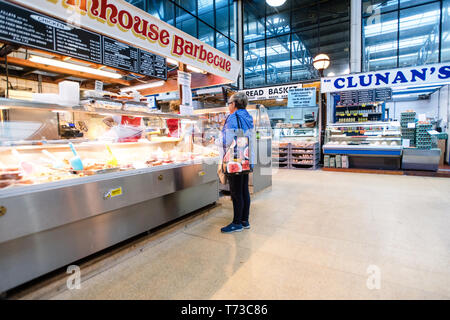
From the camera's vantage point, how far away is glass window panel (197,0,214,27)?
31.6 feet

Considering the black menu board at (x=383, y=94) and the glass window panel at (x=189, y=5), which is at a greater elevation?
the glass window panel at (x=189, y=5)

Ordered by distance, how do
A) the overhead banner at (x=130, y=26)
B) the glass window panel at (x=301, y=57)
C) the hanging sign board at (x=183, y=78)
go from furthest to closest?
the glass window panel at (x=301, y=57) → the hanging sign board at (x=183, y=78) → the overhead banner at (x=130, y=26)

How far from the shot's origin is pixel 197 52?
10.7 feet

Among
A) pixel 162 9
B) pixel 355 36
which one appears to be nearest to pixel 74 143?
pixel 162 9

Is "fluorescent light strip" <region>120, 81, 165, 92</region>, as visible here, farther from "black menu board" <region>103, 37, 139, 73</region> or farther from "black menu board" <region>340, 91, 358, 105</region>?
"black menu board" <region>340, 91, 358, 105</region>

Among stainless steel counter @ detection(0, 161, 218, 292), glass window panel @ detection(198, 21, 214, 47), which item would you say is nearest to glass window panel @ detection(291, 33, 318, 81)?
glass window panel @ detection(198, 21, 214, 47)

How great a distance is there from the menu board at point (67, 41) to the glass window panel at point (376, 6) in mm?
8716

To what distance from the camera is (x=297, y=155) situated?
27.7 ft

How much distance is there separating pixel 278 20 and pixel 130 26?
10.5m

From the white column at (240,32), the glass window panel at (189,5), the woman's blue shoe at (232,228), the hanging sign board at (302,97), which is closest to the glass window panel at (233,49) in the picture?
the white column at (240,32)

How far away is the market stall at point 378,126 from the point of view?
22.2ft

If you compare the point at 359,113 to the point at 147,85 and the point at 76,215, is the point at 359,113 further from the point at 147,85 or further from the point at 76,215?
the point at 76,215

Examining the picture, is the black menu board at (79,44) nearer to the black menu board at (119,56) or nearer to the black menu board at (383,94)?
the black menu board at (119,56)

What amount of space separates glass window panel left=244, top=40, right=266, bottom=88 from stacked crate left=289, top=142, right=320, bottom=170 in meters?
4.86
